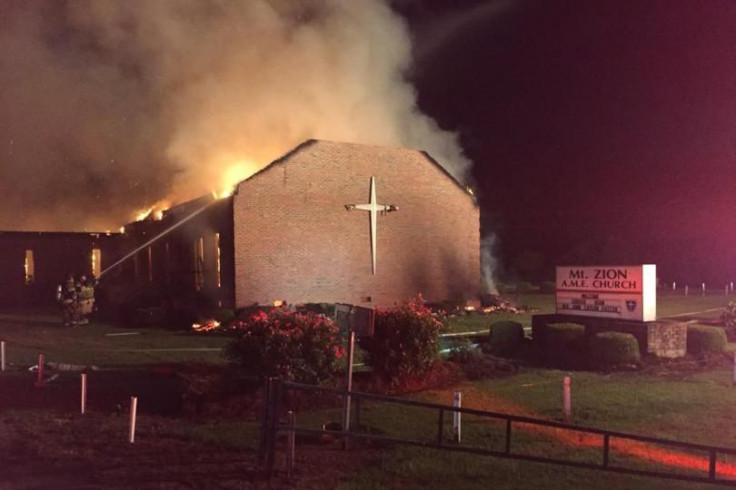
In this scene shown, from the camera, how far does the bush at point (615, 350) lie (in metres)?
14.3

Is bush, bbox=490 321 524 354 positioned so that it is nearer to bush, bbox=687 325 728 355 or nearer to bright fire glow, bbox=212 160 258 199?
bush, bbox=687 325 728 355

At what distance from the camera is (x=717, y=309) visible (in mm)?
29641

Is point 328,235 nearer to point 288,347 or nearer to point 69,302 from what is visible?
point 69,302

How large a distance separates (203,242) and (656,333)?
19.0 m

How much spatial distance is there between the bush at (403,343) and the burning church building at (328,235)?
42.6 feet

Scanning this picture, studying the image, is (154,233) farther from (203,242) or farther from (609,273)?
(609,273)

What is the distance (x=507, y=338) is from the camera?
17062 millimetres

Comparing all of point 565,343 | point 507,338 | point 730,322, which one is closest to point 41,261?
point 507,338

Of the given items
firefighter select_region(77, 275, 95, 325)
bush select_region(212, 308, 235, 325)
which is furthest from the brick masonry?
firefighter select_region(77, 275, 95, 325)

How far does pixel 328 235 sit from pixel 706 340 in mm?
14923

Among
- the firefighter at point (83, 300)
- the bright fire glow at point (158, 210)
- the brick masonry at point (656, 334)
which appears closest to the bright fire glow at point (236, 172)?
the bright fire glow at point (158, 210)

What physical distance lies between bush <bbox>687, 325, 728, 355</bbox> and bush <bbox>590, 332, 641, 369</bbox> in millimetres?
2147

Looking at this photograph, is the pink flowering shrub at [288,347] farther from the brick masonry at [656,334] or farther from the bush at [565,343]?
the brick masonry at [656,334]

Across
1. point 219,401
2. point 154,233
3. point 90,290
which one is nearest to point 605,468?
point 219,401
